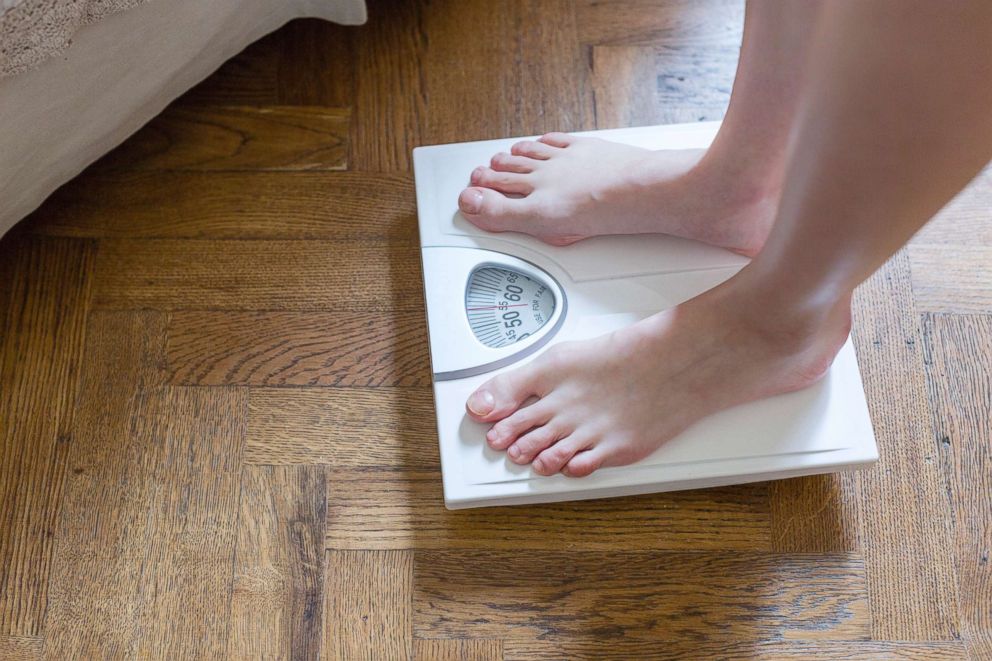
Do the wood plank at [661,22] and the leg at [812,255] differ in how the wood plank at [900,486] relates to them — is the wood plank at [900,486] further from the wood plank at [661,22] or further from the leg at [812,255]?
the wood plank at [661,22]

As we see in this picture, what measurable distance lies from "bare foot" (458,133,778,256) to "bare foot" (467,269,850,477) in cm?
9

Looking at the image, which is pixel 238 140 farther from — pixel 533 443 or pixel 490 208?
pixel 533 443

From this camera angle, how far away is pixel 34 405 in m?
0.83

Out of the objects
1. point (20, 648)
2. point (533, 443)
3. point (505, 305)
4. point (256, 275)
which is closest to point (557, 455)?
point (533, 443)

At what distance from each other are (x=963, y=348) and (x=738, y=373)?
29cm

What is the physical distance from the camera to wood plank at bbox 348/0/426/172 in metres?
0.93

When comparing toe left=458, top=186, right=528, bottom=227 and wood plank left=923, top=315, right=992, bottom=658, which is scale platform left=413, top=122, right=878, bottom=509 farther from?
wood plank left=923, top=315, right=992, bottom=658

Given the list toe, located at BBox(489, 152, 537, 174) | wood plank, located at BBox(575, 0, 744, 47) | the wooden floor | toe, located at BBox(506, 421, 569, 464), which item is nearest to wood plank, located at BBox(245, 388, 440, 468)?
the wooden floor

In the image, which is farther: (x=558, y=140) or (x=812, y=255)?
(x=558, y=140)

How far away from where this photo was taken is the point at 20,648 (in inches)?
29.5

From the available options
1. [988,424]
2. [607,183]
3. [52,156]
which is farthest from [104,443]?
[988,424]

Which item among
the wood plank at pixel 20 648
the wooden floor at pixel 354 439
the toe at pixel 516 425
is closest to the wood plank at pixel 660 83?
the wooden floor at pixel 354 439

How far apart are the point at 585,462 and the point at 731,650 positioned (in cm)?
21

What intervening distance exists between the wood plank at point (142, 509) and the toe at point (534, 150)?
0.34m
